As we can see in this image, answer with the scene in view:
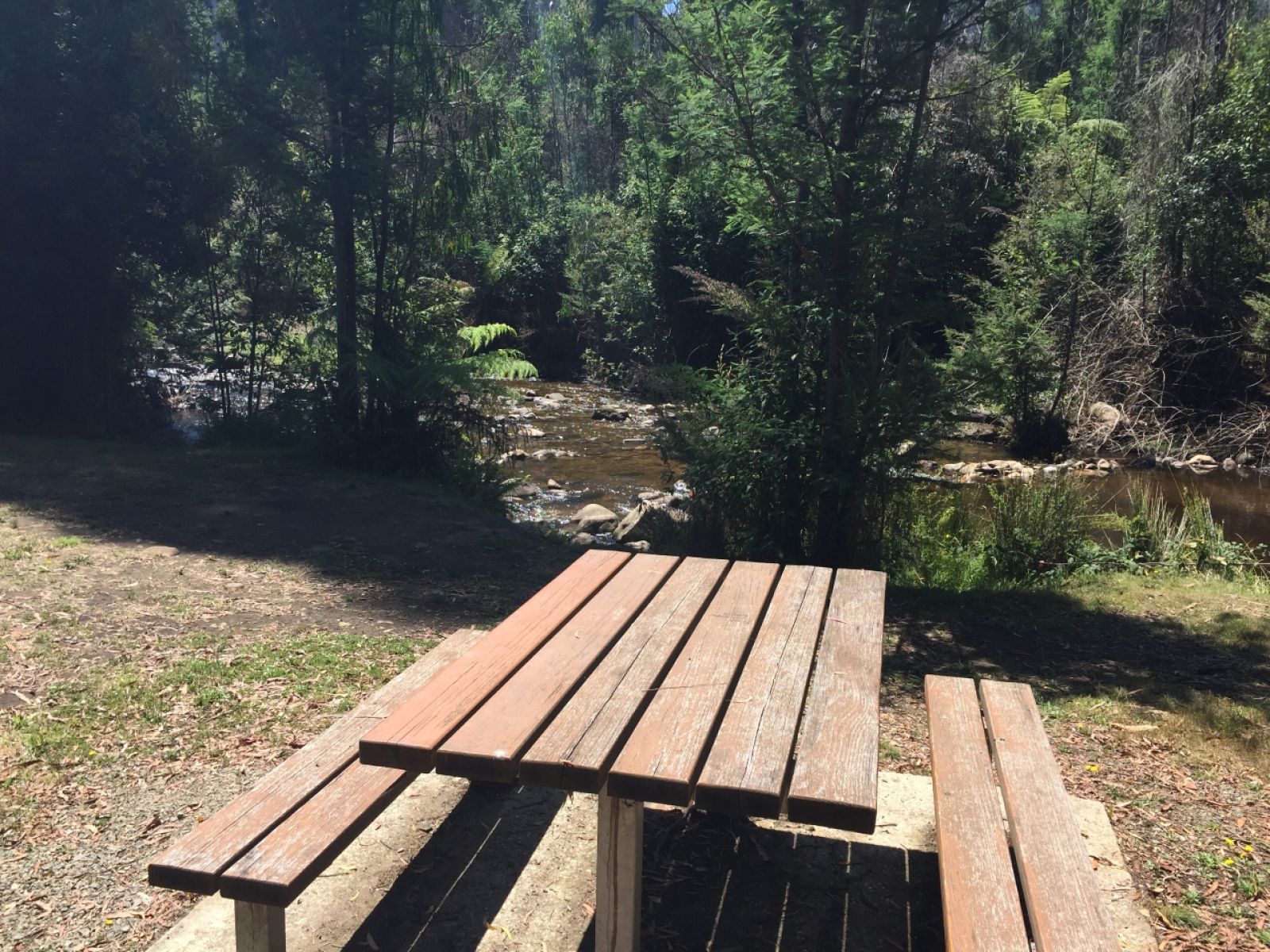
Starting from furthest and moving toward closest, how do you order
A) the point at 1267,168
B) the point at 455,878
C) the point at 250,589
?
1. the point at 1267,168
2. the point at 250,589
3. the point at 455,878

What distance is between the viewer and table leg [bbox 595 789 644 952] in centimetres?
237

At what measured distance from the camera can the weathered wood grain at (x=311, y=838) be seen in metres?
2.12

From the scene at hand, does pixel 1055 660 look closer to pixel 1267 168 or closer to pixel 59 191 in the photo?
pixel 59 191

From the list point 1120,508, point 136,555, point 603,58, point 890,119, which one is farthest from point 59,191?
point 603,58

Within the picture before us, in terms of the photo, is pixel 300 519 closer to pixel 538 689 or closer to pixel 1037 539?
pixel 1037 539

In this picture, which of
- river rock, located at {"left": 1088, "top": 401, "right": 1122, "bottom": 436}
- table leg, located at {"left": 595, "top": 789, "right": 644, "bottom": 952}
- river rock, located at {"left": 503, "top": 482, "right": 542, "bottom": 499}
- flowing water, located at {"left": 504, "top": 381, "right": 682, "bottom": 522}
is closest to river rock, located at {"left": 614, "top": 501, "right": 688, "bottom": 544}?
flowing water, located at {"left": 504, "top": 381, "right": 682, "bottom": 522}

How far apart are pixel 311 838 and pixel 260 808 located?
200mm

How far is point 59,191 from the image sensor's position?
430 inches

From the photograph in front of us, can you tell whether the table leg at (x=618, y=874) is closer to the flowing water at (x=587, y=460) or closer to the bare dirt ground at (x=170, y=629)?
the bare dirt ground at (x=170, y=629)

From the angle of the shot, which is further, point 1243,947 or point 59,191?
point 59,191

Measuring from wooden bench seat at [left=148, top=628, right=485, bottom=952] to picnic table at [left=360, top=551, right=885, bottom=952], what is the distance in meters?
0.26

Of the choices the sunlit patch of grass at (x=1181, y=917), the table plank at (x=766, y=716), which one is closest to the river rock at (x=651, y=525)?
the table plank at (x=766, y=716)

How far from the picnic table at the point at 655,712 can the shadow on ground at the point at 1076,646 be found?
2413mm

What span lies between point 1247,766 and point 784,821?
2029mm
